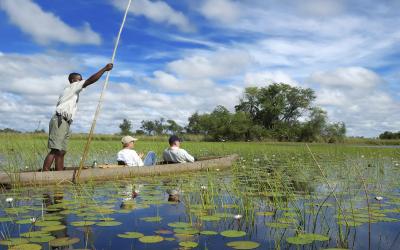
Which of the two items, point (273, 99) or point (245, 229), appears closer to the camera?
point (245, 229)

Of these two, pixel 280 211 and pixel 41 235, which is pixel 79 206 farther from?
pixel 280 211

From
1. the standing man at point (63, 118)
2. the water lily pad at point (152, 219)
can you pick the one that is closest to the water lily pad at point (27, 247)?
the water lily pad at point (152, 219)

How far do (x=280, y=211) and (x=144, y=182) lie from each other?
3.84 metres

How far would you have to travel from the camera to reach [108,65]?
299 inches

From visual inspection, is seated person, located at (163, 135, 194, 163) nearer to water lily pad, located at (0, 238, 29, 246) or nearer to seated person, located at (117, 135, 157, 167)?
seated person, located at (117, 135, 157, 167)

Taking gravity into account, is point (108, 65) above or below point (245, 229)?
above

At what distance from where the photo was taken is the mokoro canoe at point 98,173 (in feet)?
22.3

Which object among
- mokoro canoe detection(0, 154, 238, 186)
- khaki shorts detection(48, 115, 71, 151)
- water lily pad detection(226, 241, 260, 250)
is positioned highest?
khaki shorts detection(48, 115, 71, 151)

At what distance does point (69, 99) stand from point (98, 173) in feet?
5.38

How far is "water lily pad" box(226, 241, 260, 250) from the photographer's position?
3432mm

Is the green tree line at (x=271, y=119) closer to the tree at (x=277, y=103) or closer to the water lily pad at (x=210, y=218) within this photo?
the tree at (x=277, y=103)

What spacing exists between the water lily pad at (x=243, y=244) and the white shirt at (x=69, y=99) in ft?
17.0

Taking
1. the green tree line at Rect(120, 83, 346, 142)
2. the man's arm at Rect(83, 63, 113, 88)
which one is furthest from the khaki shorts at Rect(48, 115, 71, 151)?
the green tree line at Rect(120, 83, 346, 142)

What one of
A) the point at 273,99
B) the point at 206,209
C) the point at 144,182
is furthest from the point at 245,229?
the point at 273,99
